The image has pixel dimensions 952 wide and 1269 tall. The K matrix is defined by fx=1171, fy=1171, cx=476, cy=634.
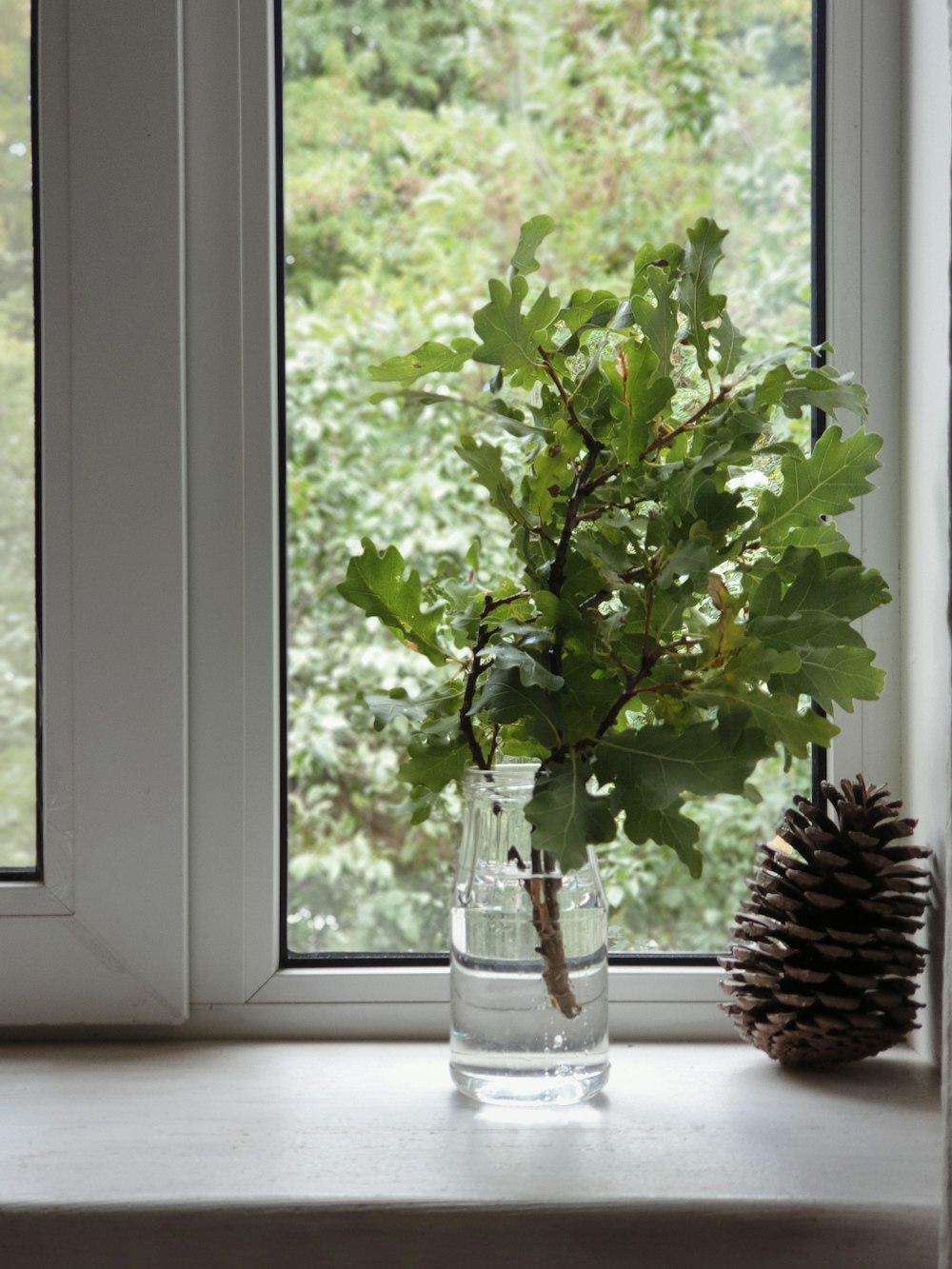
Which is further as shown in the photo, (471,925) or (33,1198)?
(471,925)

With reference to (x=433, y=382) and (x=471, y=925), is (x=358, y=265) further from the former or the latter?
(x=471, y=925)

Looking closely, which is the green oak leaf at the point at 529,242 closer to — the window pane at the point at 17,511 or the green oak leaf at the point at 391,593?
the green oak leaf at the point at 391,593

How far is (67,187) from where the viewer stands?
841mm

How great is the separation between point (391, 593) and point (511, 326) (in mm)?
173

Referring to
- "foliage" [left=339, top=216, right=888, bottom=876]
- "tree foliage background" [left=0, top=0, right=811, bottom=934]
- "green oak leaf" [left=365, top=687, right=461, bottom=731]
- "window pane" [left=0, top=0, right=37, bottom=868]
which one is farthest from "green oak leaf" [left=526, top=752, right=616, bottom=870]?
"tree foliage background" [left=0, top=0, right=811, bottom=934]

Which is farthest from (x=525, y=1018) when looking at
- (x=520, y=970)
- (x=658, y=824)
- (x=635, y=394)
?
(x=635, y=394)

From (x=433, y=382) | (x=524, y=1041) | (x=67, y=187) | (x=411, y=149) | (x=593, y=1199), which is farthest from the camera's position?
(x=411, y=149)

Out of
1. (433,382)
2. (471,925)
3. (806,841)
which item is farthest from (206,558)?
(433,382)

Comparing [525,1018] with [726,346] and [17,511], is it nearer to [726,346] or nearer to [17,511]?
[726,346]

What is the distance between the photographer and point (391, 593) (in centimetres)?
71

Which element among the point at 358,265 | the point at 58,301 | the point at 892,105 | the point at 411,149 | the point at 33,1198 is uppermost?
the point at 411,149

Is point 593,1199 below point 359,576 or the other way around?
below

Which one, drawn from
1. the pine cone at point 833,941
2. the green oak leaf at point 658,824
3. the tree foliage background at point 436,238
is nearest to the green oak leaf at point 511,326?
the green oak leaf at point 658,824

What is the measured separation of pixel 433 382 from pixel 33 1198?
1177 mm
